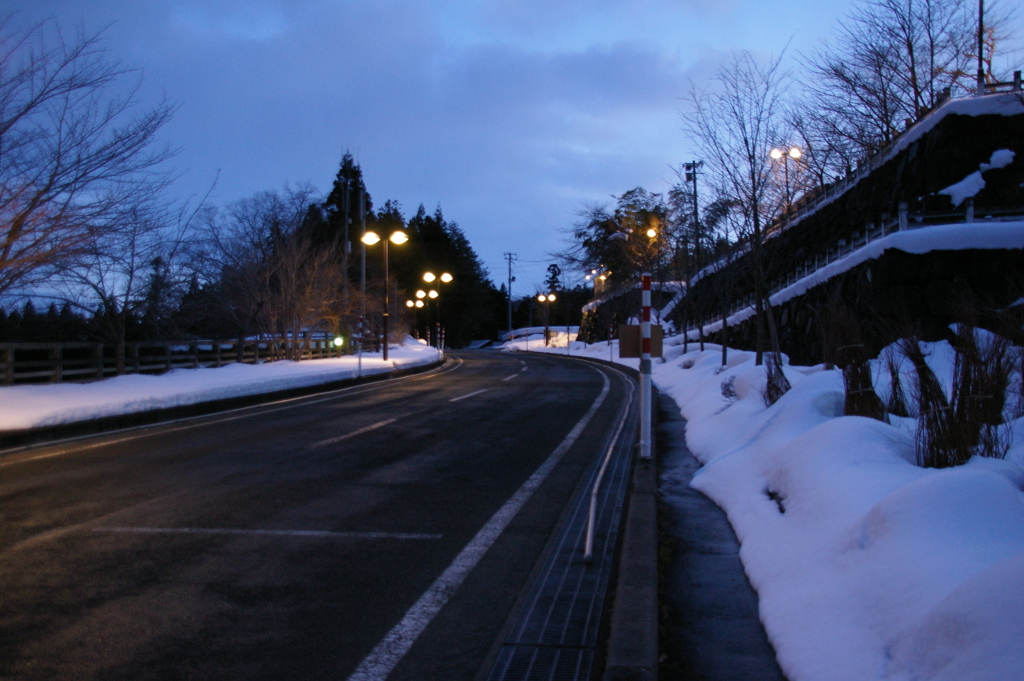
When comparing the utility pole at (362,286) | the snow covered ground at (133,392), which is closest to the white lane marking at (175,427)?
the snow covered ground at (133,392)

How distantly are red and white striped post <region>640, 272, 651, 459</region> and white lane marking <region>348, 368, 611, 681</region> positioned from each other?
4.01ft

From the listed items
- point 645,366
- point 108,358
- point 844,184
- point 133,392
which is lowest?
point 133,392

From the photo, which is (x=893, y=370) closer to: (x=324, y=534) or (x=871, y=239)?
(x=324, y=534)

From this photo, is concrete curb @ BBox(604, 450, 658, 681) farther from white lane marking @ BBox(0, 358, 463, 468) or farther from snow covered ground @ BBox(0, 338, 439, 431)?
snow covered ground @ BBox(0, 338, 439, 431)

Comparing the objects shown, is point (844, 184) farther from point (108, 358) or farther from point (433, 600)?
point (433, 600)

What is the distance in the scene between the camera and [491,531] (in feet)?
18.7

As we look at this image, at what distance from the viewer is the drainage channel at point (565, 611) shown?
3394 mm

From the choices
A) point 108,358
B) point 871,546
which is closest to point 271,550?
point 871,546

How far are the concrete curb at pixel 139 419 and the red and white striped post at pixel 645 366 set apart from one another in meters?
8.77

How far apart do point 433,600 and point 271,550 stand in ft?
4.95

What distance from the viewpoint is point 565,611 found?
4.04 meters

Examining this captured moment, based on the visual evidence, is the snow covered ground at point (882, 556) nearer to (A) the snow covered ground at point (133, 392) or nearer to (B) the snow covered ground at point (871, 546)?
(B) the snow covered ground at point (871, 546)

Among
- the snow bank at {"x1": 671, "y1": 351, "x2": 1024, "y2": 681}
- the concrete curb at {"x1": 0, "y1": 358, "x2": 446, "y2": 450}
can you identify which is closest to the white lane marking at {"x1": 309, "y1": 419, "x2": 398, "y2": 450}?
the concrete curb at {"x1": 0, "y1": 358, "x2": 446, "y2": 450}

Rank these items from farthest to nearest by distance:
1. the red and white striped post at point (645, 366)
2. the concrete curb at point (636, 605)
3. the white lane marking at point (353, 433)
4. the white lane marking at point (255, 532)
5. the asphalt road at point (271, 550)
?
the white lane marking at point (353, 433) < the red and white striped post at point (645, 366) < the white lane marking at point (255, 532) < the asphalt road at point (271, 550) < the concrete curb at point (636, 605)
